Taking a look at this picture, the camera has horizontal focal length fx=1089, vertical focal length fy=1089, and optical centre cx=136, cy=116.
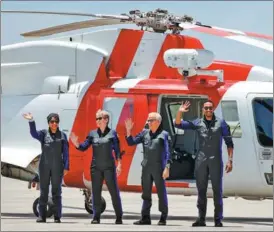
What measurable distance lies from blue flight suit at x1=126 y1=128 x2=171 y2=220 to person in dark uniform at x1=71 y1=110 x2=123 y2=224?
0.28 m

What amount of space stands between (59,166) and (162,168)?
1.42 metres

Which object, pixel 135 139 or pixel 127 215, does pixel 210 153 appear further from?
pixel 127 215

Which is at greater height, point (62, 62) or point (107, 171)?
point (62, 62)

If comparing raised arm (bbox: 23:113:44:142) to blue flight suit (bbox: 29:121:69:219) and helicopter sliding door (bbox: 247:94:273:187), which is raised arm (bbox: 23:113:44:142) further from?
helicopter sliding door (bbox: 247:94:273:187)

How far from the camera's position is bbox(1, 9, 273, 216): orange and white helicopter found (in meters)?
16.0

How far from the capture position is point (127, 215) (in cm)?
1888

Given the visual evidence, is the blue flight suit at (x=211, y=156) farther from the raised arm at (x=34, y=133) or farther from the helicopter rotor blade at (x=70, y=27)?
the helicopter rotor blade at (x=70, y=27)

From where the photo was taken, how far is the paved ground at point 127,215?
14.1 metres

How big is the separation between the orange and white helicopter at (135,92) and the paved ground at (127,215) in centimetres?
71

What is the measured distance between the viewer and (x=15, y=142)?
1728 centimetres

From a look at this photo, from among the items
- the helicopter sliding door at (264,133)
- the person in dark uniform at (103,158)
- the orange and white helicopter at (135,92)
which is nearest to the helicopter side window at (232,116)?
the orange and white helicopter at (135,92)

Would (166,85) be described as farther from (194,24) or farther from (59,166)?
(59,166)

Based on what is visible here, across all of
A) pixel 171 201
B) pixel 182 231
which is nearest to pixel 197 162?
Answer: pixel 182 231

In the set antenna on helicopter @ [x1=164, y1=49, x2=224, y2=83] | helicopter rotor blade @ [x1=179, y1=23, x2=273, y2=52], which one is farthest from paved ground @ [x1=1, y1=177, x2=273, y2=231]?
helicopter rotor blade @ [x1=179, y1=23, x2=273, y2=52]
